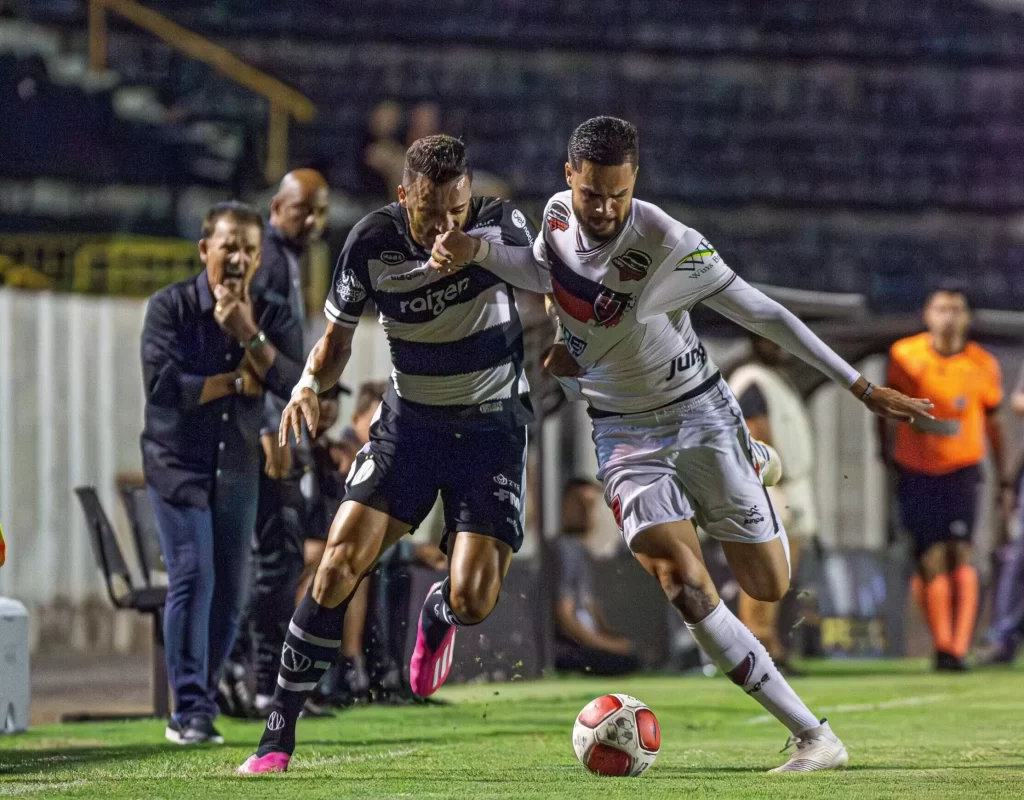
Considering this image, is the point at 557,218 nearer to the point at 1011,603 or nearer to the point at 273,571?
the point at 273,571

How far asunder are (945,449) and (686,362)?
590 centimetres

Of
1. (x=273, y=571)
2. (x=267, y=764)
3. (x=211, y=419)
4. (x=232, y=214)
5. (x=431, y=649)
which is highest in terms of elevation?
(x=232, y=214)

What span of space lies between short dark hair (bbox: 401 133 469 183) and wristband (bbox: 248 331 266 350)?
1.86 m

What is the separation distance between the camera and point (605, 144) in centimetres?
612

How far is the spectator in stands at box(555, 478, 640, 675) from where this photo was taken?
11.7m

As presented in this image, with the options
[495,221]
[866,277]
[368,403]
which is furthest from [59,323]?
[866,277]

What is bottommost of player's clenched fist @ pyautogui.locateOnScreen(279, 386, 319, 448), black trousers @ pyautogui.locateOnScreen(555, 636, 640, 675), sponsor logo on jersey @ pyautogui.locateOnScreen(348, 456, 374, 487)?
black trousers @ pyautogui.locateOnScreen(555, 636, 640, 675)

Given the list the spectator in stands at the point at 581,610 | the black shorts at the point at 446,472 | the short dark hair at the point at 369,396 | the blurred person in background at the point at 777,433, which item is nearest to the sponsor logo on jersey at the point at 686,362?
the black shorts at the point at 446,472

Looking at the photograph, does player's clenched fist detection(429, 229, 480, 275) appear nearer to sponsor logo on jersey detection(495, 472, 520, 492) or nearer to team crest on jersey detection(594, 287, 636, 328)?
team crest on jersey detection(594, 287, 636, 328)

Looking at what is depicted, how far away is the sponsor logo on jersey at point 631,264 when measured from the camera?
641 centimetres

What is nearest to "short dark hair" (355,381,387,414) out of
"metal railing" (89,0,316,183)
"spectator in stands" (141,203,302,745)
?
"spectator in stands" (141,203,302,745)

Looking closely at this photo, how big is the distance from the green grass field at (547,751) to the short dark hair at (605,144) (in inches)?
79.5

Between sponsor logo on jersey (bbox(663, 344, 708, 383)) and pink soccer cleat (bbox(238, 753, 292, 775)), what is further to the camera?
sponsor logo on jersey (bbox(663, 344, 708, 383))

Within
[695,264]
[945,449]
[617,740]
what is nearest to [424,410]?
[695,264]
